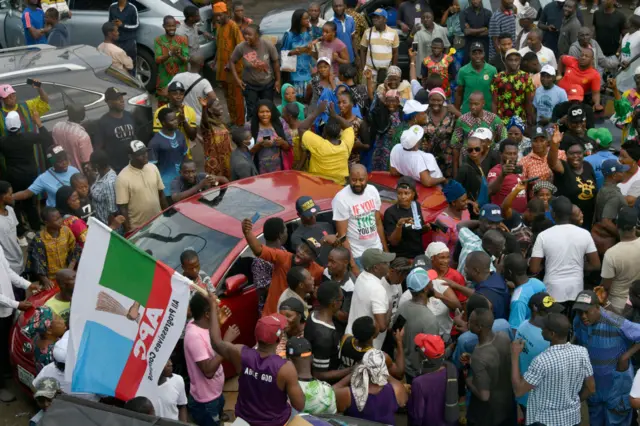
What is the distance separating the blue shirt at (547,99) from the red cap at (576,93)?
0.43 metres

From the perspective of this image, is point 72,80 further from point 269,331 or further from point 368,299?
point 269,331

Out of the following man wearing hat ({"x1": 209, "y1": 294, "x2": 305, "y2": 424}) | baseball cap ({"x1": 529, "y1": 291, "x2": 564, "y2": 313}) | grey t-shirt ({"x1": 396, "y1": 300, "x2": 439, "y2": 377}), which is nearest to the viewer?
man wearing hat ({"x1": 209, "y1": 294, "x2": 305, "y2": 424})

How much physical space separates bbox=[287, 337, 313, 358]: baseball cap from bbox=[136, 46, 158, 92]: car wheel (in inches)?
373

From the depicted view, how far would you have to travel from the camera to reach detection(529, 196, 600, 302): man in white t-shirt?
28.6ft

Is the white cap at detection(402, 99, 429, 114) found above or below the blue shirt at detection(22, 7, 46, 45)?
above

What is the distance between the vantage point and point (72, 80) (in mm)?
12344

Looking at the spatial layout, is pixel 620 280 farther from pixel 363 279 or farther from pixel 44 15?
pixel 44 15

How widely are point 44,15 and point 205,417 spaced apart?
9.22 meters

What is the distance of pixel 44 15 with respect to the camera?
15.1 meters

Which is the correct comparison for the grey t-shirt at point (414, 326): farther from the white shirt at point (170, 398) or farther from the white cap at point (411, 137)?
the white cap at point (411, 137)

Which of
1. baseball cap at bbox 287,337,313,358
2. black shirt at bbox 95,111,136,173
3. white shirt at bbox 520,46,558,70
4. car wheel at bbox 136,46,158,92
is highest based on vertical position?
baseball cap at bbox 287,337,313,358

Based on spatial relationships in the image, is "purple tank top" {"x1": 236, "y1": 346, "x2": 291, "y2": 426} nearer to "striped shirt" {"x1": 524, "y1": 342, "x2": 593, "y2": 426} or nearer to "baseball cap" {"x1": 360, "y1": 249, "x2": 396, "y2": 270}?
"baseball cap" {"x1": 360, "y1": 249, "x2": 396, "y2": 270}

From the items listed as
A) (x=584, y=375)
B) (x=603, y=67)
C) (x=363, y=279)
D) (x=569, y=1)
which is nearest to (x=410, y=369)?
(x=363, y=279)

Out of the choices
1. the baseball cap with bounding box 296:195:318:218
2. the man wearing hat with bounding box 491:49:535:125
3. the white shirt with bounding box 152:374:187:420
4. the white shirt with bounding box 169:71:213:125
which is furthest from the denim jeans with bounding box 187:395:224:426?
the man wearing hat with bounding box 491:49:535:125
